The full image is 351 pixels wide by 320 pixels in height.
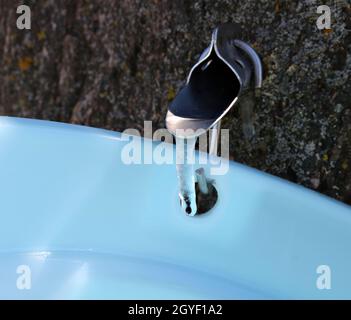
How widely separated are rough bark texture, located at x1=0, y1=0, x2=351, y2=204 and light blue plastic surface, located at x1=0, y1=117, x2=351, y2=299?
0.23 metres

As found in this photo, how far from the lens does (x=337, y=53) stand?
3.30ft

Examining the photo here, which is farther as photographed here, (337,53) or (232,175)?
(337,53)

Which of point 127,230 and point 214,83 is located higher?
point 214,83

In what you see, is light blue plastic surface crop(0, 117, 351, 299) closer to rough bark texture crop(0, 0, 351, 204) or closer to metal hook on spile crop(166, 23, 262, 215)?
metal hook on spile crop(166, 23, 262, 215)

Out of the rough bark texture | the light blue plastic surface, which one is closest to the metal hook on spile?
the light blue plastic surface

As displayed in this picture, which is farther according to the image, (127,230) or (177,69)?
(177,69)

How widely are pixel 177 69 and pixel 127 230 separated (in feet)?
1.10

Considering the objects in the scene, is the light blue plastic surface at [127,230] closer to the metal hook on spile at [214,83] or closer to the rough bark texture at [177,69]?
the metal hook on spile at [214,83]

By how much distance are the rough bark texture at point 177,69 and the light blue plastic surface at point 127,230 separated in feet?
0.74

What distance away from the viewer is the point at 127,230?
96 centimetres

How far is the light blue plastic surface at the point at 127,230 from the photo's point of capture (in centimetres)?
85

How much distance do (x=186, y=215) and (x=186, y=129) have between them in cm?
17
